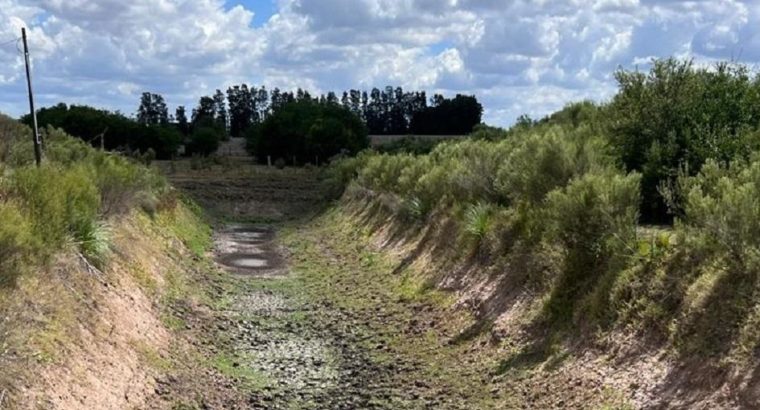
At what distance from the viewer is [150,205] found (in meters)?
25.8

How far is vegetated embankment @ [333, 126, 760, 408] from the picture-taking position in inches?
324

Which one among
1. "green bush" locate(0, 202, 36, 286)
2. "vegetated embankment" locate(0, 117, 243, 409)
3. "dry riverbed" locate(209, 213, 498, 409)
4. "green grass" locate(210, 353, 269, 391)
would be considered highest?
"green bush" locate(0, 202, 36, 286)

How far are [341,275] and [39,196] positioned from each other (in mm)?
10139

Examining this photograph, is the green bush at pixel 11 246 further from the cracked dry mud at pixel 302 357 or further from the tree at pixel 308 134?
the tree at pixel 308 134

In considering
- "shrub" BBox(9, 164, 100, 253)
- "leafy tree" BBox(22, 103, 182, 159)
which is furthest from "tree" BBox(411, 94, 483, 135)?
"shrub" BBox(9, 164, 100, 253)

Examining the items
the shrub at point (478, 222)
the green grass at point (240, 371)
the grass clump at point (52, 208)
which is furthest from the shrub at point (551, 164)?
the grass clump at point (52, 208)

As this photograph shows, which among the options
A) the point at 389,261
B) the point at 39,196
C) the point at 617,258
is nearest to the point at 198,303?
the point at 39,196

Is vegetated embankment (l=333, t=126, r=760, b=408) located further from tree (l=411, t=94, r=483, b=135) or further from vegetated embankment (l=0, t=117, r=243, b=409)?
tree (l=411, t=94, r=483, b=135)

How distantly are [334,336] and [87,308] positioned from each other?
15.4 feet

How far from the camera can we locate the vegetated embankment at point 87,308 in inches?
331

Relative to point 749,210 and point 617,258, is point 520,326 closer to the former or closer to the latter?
point 617,258

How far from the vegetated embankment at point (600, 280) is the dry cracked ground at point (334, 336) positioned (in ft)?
2.04

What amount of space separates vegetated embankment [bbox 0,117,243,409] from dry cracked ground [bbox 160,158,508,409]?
2.48ft

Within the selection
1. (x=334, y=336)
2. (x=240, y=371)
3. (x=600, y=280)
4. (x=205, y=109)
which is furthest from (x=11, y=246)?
(x=205, y=109)
